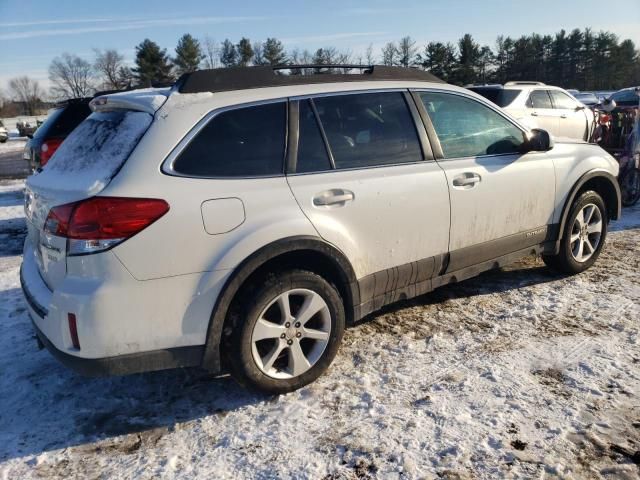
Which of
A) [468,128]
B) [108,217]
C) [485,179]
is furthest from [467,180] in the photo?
[108,217]

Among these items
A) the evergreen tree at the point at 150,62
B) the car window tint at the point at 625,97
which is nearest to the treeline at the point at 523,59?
the evergreen tree at the point at 150,62

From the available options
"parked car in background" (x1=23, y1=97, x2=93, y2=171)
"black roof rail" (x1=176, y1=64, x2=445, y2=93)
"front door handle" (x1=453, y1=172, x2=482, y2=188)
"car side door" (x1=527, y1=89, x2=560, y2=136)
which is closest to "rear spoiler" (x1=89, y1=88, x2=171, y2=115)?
"black roof rail" (x1=176, y1=64, x2=445, y2=93)

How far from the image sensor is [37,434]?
285 cm

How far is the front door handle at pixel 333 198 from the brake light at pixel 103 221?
95 cm

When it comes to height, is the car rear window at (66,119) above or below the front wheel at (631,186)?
above

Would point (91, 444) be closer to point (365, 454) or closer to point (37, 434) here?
point (37, 434)

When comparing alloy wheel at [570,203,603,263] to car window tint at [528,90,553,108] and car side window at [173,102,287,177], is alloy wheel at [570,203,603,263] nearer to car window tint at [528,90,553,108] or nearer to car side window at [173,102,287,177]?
car side window at [173,102,287,177]

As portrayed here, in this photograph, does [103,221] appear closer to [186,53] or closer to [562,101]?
[562,101]

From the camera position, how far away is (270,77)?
128 inches

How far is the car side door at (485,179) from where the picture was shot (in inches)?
151

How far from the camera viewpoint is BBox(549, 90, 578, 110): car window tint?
1159 cm

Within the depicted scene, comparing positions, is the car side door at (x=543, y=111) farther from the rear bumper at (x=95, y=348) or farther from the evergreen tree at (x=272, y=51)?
the evergreen tree at (x=272, y=51)

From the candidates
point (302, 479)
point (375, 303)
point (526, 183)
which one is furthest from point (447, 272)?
point (302, 479)

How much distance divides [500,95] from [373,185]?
8086 mm
